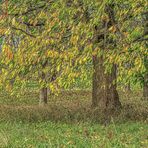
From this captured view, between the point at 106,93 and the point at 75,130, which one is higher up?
the point at 106,93

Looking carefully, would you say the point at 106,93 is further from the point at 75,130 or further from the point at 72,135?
the point at 72,135

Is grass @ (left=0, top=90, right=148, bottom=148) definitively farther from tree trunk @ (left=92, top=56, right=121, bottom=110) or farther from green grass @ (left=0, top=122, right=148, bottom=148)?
tree trunk @ (left=92, top=56, right=121, bottom=110)

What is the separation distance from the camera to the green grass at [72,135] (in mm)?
12328

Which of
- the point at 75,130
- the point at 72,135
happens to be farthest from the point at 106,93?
the point at 72,135

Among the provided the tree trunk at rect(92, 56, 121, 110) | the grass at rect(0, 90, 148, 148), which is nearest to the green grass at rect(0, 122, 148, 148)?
A: the grass at rect(0, 90, 148, 148)

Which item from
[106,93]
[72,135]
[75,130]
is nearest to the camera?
[72,135]

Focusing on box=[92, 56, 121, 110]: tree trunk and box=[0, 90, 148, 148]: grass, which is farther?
box=[92, 56, 121, 110]: tree trunk

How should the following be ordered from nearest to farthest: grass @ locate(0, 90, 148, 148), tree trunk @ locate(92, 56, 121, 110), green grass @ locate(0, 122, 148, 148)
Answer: green grass @ locate(0, 122, 148, 148), grass @ locate(0, 90, 148, 148), tree trunk @ locate(92, 56, 121, 110)

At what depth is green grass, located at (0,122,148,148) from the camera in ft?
40.4

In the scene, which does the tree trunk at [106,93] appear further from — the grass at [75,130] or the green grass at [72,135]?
the green grass at [72,135]

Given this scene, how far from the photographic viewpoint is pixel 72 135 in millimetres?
14266

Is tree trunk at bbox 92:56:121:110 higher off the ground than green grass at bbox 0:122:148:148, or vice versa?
tree trunk at bbox 92:56:121:110

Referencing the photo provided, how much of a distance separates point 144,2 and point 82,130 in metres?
5.30

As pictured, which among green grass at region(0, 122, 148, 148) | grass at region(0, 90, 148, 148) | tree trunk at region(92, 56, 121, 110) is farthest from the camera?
tree trunk at region(92, 56, 121, 110)
